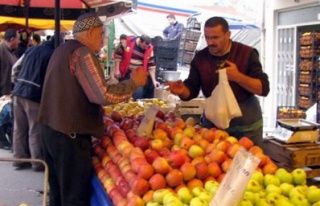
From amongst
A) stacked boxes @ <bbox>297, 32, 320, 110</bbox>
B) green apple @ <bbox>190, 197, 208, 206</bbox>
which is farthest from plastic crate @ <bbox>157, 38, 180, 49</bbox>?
green apple @ <bbox>190, 197, 208, 206</bbox>

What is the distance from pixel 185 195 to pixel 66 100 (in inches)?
46.8

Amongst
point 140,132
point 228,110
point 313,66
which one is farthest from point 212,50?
point 313,66

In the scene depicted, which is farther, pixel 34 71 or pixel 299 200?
pixel 34 71

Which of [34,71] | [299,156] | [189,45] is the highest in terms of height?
[189,45]

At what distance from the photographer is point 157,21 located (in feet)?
40.9

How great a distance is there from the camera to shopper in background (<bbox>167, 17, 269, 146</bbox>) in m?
3.49

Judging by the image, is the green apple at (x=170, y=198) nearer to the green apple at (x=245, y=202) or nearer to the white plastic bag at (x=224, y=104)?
the green apple at (x=245, y=202)

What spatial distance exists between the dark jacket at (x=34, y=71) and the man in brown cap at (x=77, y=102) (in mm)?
2727

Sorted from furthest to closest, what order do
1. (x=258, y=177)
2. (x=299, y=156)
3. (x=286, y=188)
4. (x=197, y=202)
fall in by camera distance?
(x=299, y=156), (x=258, y=177), (x=286, y=188), (x=197, y=202)

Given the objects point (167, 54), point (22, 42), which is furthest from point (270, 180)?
point (167, 54)

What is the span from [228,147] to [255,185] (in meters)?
0.52

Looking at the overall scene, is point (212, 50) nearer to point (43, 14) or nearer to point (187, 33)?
point (43, 14)

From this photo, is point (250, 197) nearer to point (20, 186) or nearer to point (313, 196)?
point (313, 196)

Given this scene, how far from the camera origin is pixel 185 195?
90.3 inches
